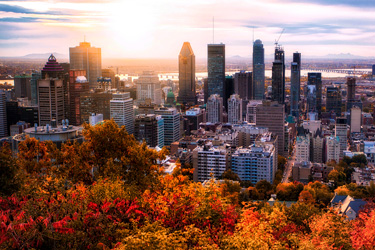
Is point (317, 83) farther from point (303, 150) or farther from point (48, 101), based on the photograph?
point (48, 101)

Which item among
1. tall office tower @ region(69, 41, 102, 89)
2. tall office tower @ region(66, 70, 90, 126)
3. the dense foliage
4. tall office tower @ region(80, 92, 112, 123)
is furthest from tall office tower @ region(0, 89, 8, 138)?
the dense foliage

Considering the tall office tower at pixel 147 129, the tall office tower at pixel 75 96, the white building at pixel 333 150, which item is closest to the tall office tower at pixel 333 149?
the white building at pixel 333 150

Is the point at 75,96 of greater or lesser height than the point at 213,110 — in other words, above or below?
above

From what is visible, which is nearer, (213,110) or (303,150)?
(303,150)

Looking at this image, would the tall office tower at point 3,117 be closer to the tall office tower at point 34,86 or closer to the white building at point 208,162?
the tall office tower at point 34,86

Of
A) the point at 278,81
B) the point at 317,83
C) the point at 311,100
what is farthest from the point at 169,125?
the point at 317,83

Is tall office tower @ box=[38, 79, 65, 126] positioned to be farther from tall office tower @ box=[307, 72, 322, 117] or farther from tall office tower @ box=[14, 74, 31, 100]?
tall office tower @ box=[307, 72, 322, 117]
